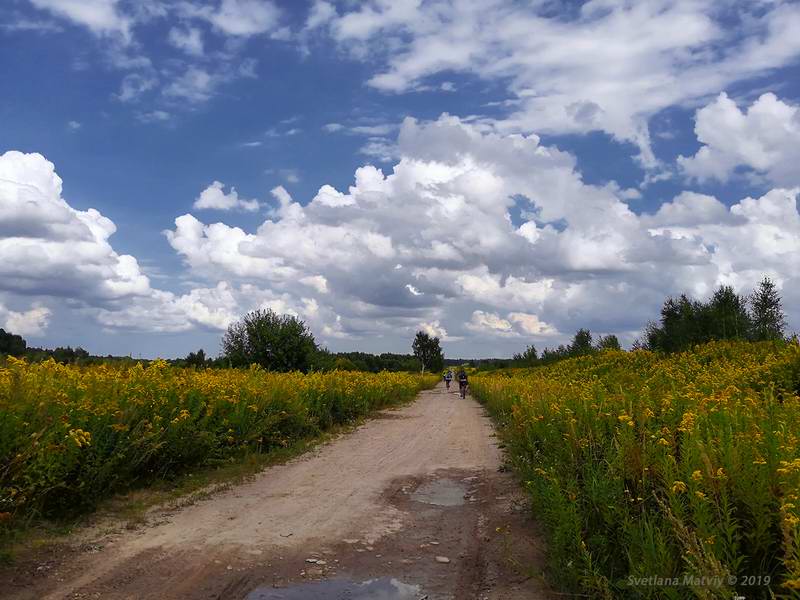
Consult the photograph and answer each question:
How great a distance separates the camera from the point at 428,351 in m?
111

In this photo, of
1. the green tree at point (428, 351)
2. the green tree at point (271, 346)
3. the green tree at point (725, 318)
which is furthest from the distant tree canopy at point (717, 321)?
the green tree at point (428, 351)

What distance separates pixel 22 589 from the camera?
4.80 metres

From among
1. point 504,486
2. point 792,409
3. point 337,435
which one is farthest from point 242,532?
point 337,435

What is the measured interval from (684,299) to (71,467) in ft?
153

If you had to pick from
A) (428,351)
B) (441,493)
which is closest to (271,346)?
(441,493)

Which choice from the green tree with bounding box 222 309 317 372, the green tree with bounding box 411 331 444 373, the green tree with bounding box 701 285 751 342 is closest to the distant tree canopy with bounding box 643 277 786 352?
the green tree with bounding box 701 285 751 342

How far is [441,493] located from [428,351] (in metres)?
103

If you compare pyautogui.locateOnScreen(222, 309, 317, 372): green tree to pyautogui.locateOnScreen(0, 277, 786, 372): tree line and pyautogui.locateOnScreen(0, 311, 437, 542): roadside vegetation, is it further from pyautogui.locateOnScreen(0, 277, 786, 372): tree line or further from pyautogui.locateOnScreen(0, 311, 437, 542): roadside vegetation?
pyautogui.locateOnScreen(0, 311, 437, 542): roadside vegetation

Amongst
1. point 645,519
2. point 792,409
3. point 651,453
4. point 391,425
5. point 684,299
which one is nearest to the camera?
point 645,519

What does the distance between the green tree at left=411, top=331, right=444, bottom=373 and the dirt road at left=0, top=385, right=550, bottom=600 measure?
100947 mm

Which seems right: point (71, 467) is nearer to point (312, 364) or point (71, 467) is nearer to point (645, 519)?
point (645, 519)

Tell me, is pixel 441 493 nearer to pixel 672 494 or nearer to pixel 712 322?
pixel 672 494

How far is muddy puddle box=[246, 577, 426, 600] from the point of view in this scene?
4.73 meters

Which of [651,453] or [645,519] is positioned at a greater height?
[651,453]
